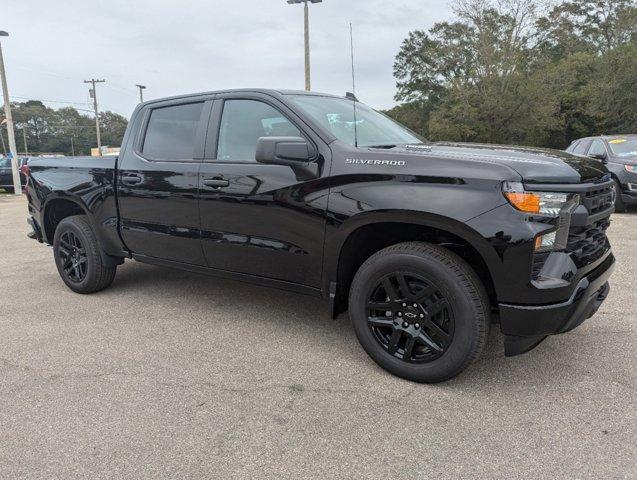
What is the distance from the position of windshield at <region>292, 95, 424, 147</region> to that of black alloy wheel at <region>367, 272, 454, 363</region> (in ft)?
3.24

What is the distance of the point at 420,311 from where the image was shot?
2850 millimetres

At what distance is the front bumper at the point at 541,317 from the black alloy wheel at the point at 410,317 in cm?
30

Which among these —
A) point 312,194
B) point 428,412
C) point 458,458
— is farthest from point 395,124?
point 458,458

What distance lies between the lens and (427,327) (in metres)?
2.85

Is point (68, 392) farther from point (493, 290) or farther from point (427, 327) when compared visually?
point (493, 290)

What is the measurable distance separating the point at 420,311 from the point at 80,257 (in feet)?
11.4

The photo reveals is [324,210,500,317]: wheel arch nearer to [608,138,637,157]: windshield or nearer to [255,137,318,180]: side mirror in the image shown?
[255,137,318,180]: side mirror

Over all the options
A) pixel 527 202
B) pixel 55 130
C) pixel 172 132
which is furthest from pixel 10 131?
pixel 55 130

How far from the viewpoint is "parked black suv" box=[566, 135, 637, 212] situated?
30.5 ft

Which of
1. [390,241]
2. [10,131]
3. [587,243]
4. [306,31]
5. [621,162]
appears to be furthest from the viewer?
[10,131]

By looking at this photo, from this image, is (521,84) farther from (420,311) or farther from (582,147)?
(420,311)

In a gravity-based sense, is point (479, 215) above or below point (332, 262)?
above

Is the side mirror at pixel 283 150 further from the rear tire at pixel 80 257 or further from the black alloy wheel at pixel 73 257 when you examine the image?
the black alloy wheel at pixel 73 257

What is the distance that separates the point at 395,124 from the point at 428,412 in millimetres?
2512
